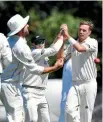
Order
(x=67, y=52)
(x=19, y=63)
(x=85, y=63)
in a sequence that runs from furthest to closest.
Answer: (x=67, y=52)
(x=85, y=63)
(x=19, y=63)

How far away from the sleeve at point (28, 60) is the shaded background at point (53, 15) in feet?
39.3

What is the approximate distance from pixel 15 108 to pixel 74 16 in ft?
53.1

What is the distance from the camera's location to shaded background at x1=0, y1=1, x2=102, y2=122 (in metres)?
26.1

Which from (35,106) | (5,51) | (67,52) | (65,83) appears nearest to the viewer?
(5,51)

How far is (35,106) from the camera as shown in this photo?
12.8 m

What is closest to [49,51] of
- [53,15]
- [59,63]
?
[59,63]

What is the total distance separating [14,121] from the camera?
40.9 ft

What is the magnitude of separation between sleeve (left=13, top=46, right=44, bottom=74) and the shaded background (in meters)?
12.0

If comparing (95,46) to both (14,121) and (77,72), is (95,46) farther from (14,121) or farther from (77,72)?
(14,121)

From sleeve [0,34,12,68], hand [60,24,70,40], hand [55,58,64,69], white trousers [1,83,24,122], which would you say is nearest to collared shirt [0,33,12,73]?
sleeve [0,34,12,68]

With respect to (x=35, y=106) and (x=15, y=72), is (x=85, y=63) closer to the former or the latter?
(x=35, y=106)

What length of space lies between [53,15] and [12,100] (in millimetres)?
15256

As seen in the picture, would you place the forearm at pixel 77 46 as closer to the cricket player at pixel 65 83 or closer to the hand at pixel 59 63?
the hand at pixel 59 63

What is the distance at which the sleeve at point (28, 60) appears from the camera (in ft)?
40.1
